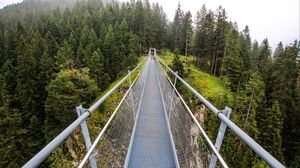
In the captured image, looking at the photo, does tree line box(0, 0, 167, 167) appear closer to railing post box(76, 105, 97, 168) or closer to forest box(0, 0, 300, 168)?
forest box(0, 0, 300, 168)

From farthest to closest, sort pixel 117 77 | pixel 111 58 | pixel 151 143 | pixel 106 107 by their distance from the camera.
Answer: pixel 111 58 < pixel 117 77 < pixel 106 107 < pixel 151 143

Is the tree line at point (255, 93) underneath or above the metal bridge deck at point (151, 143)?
underneath

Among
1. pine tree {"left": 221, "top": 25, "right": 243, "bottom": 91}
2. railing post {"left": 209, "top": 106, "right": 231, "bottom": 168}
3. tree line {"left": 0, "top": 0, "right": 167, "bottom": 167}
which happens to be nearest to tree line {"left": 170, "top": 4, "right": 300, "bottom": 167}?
pine tree {"left": 221, "top": 25, "right": 243, "bottom": 91}

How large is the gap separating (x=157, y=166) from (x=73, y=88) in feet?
85.5

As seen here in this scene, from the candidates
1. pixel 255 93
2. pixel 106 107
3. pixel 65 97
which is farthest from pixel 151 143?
pixel 65 97

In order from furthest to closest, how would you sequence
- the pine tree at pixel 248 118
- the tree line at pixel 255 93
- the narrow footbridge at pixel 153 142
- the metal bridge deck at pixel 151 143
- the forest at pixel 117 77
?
the forest at pixel 117 77
the tree line at pixel 255 93
the pine tree at pixel 248 118
the metal bridge deck at pixel 151 143
the narrow footbridge at pixel 153 142

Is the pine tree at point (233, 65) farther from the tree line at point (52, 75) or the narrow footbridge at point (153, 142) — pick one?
the narrow footbridge at point (153, 142)

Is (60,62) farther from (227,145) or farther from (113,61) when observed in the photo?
(227,145)

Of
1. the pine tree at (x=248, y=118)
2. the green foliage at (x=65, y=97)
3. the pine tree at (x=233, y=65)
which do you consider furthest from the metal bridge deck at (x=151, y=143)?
the pine tree at (x=233, y=65)

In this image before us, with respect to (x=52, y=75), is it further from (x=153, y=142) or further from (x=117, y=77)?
(x=153, y=142)

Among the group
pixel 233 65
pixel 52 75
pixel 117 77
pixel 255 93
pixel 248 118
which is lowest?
pixel 117 77

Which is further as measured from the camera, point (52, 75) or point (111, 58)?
point (111, 58)

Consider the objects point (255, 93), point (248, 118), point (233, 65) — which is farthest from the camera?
point (233, 65)

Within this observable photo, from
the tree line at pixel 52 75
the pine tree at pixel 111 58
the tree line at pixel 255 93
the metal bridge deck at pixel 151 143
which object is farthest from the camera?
the pine tree at pixel 111 58
